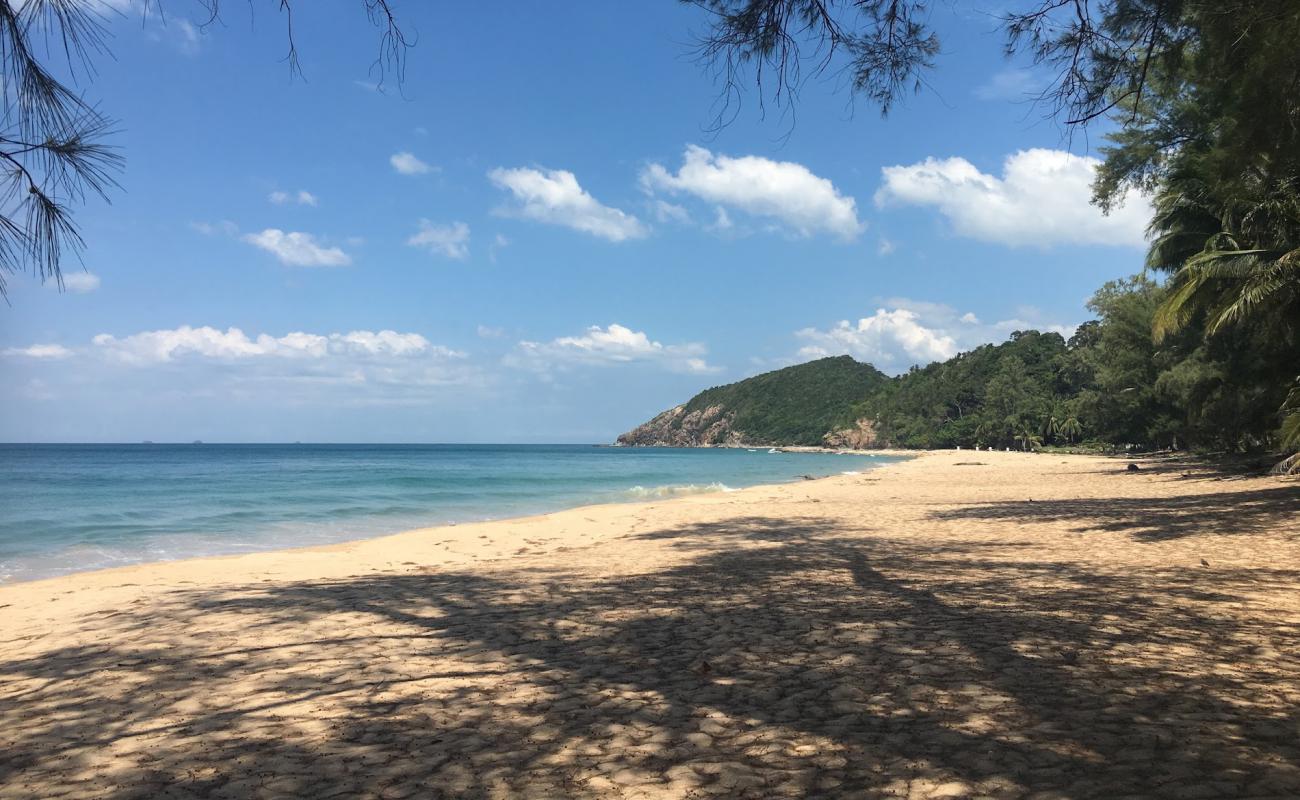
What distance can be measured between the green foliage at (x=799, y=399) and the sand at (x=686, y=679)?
474 ft

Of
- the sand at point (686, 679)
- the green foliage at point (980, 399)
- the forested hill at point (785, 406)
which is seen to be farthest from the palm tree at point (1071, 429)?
the sand at point (686, 679)

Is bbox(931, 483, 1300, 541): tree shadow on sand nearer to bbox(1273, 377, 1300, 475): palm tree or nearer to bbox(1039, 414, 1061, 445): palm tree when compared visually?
bbox(1273, 377, 1300, 475): palm tree

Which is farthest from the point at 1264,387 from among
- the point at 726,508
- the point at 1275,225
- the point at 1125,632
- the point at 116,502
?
the point at 116,502

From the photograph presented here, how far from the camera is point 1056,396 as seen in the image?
91188mm

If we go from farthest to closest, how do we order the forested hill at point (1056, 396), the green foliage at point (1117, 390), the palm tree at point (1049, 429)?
the palm tree at point (1049, 429) → the forested hill at point (1056, 396) → the green foliage at point (1117, 390)

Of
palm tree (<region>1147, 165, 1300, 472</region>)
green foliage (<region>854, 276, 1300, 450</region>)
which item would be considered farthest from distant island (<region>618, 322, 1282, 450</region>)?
palm tree (<region>1147, 165, 1300, 472</region>)

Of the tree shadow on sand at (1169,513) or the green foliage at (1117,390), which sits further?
the green foliage at (1117,390)

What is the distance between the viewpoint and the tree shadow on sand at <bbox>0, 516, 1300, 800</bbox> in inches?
114

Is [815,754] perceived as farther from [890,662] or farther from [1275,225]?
[1275,225]

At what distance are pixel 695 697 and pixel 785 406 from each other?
17144 centimetres

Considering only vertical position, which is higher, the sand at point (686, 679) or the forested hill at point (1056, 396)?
the forested hill at point (1056, 396)

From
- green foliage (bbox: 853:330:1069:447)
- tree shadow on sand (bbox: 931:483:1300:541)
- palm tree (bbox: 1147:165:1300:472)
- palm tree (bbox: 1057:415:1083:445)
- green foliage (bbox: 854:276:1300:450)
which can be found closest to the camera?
tree shadow on sand (bbox: 931:483:1300:541)

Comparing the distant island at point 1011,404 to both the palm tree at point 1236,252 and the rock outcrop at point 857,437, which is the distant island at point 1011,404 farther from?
the palm tree at point 1236,252

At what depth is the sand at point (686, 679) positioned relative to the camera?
9.64 feet
